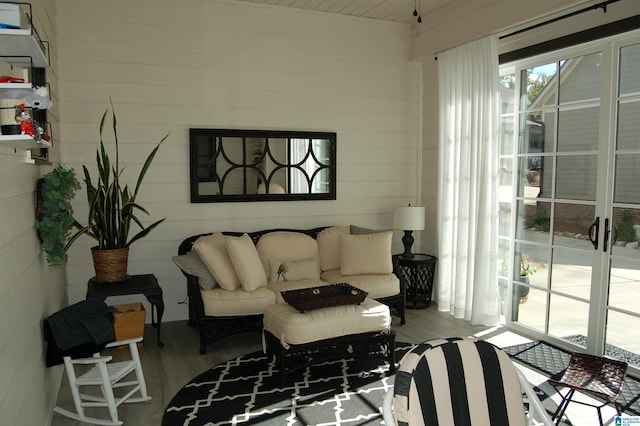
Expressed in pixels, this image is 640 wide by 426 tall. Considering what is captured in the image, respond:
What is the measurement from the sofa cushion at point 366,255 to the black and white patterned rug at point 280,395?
3.65 ft

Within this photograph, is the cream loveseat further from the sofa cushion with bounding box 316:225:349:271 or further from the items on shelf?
the items on shelf

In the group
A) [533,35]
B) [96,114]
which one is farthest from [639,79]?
[96,114]

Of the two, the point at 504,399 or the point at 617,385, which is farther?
the point at 617,385

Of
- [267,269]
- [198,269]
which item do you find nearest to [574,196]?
[267,269]

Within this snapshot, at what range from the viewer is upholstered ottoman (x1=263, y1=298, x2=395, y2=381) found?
3.49 metres

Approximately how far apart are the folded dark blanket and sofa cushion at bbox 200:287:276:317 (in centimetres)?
108

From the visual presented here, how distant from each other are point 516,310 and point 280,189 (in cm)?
257

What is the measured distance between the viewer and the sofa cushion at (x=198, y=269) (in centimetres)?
425

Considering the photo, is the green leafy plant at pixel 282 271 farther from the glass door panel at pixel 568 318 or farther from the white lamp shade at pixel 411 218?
the glass door panel at pixel 568 318

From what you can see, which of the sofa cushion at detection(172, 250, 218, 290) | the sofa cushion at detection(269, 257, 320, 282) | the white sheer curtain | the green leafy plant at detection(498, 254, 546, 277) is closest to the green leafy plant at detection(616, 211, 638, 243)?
the green leafy plant at detection(498, 254, 546, 277)

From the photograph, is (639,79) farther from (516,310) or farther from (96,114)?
(96,114)

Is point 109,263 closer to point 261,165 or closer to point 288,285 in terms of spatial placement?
point 288,285

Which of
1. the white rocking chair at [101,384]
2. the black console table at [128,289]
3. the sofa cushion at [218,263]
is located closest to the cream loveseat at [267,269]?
the sofa cushion at [218,263]

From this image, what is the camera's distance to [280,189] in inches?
207
